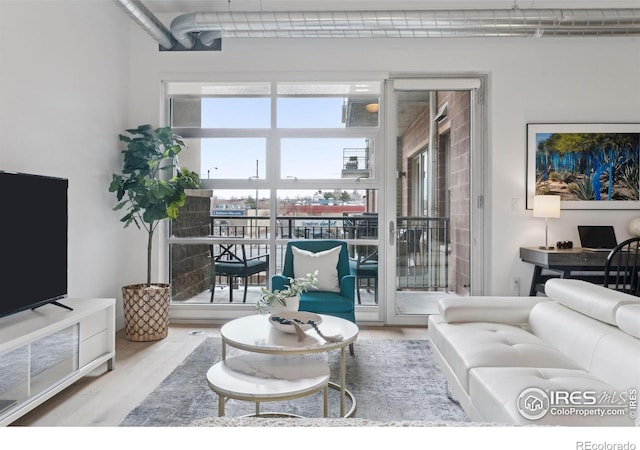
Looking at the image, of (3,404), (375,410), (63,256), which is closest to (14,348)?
(3,404)

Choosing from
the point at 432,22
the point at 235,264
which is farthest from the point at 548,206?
the point at 235,264

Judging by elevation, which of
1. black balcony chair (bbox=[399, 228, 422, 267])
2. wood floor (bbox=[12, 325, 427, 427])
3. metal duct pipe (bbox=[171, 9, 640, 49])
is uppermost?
metal duct pipe (bbox=[171, 9, 640, 49])

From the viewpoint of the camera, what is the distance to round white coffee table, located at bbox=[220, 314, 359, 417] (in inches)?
82.8

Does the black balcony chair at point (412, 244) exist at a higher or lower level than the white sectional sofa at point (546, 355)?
higher

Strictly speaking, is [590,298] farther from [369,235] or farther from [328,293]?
[369,235]

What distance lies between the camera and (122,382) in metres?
2.74

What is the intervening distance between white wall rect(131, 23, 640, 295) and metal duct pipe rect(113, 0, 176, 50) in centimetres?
151

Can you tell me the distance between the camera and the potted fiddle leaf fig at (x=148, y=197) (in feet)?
12.0

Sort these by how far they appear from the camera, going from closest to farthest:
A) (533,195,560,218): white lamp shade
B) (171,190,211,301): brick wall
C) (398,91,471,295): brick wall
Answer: (533,195,560,218): white lamp shade < (398,91,471,295): brick wall < (171,190,211,301): brick wall

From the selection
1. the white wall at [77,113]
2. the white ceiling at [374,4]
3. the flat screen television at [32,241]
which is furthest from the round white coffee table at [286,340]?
the white ceiling at [374,4]

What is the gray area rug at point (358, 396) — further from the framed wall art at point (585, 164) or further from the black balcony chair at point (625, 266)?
the framed wall art at point (585, 164)

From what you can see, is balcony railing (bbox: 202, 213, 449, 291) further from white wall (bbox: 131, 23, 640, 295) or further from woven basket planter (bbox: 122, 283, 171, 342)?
woven basket planter (bbox: 122, 283, 171, 342)

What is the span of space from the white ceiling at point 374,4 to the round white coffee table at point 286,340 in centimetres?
308

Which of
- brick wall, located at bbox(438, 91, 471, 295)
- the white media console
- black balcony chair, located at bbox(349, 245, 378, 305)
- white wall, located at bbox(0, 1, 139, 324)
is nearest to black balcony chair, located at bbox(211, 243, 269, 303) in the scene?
white wall, located at bbox(0, 1, 139, 324)
